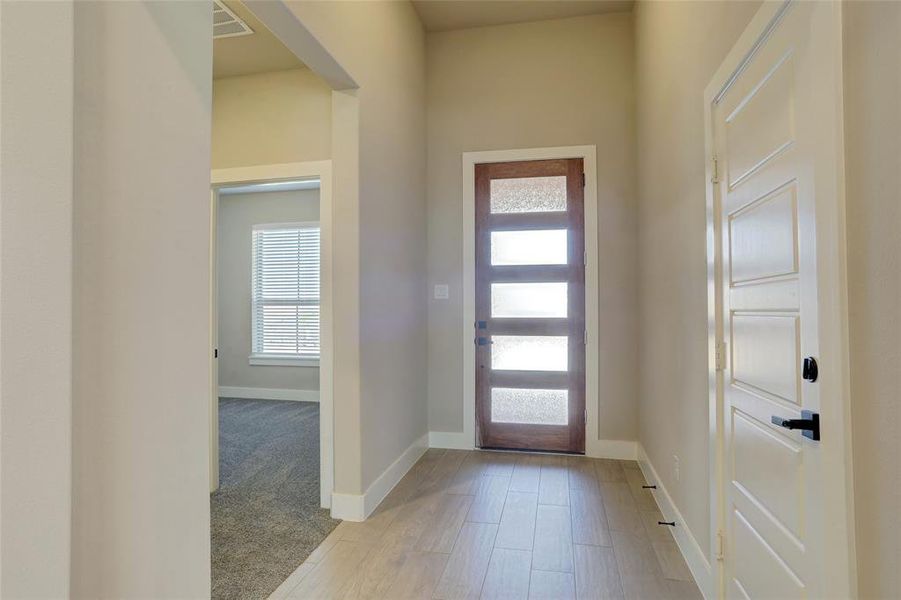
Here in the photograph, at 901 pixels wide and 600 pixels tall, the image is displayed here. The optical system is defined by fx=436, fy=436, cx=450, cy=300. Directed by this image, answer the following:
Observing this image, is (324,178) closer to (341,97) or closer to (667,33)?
(341,97)

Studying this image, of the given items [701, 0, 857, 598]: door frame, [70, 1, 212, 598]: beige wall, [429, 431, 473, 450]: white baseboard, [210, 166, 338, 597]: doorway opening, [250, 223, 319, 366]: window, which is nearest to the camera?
[701, 0, 857, 598]: door frame

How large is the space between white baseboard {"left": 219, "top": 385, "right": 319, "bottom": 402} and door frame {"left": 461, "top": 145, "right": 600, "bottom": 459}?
118 inches

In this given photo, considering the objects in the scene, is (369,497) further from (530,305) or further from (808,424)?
(808,424)

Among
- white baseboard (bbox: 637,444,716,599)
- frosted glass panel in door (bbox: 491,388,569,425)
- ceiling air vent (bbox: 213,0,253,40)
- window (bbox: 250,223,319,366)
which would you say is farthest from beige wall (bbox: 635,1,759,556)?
window (bbox: 250,223,319,366)

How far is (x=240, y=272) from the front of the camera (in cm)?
634

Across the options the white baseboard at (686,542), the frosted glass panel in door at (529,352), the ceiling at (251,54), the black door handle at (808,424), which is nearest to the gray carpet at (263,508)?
the frosted glass panel in door at (529,352)

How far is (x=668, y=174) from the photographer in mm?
2455

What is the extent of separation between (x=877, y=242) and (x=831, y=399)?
1.21 feet

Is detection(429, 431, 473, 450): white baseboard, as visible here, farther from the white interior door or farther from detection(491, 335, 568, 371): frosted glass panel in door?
the white interior door

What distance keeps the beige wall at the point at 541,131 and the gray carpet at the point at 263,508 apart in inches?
49.9

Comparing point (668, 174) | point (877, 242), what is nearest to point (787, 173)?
point (877, 242)

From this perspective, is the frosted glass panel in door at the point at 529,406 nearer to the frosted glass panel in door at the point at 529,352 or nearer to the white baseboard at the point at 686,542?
the frosted glass panel in door at the point at 529,352

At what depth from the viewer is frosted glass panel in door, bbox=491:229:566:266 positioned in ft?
11.9

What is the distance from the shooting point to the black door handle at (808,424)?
1.07m
